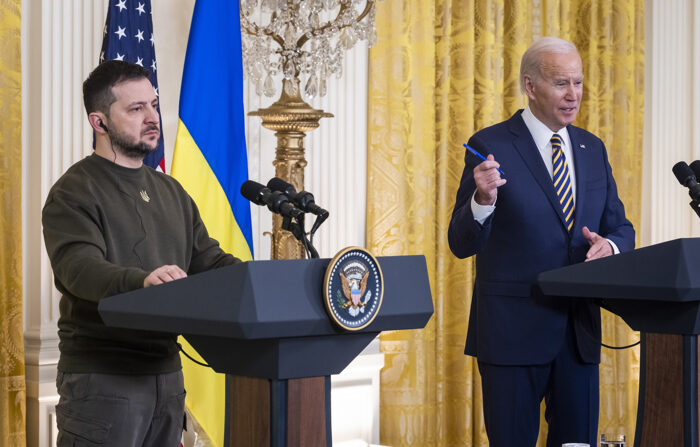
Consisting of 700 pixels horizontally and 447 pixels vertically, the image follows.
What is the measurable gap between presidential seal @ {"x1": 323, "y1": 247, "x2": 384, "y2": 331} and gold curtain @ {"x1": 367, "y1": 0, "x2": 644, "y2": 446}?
283 centimetres

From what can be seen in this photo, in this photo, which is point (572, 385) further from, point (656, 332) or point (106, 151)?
point (106, 151)

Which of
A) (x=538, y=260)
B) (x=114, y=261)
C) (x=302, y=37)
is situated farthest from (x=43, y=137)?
(x=538, y=260)

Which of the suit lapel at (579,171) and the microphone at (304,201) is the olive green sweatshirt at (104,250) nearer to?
the microphone at (304,201)

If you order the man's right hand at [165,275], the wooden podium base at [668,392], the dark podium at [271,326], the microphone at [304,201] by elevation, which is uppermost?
the microphone at [304,201]

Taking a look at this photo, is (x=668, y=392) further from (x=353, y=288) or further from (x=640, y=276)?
(x=353, y=288)

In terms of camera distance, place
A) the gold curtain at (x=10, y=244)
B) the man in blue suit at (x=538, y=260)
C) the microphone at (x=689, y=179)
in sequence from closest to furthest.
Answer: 1. the microphone at (x=689, y=179)
2. the man in blue suit at (x=538, y=260)
3. the gold curtain at (x=10, y=244)

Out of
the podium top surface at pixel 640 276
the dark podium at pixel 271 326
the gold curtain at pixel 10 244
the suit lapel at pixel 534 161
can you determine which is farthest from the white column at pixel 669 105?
the dark podium at pixel 271 326

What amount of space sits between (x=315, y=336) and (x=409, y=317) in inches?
9.2

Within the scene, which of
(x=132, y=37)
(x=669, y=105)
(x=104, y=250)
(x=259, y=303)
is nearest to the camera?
(x=259, y=303)

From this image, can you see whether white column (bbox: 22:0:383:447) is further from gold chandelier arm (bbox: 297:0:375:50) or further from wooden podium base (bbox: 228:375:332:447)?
wooden podium base (bbox: 228:375:332:447)

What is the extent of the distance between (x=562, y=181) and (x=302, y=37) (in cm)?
123

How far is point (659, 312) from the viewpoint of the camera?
99.1 inches

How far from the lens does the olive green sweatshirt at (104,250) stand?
6.86 ft

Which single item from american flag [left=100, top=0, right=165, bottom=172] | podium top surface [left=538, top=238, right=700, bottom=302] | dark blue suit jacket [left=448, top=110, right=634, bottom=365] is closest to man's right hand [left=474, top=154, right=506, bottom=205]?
dark blue suit jacket [left=448, top=110, right=634, bottom=365]
